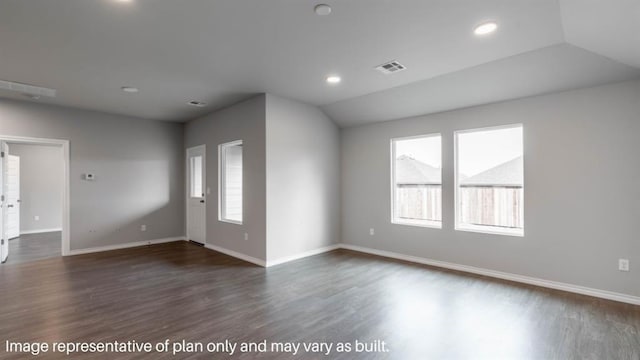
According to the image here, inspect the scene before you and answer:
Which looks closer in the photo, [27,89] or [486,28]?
[486,28]

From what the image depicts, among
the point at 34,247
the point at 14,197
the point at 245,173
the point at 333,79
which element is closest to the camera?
the point at 333,79

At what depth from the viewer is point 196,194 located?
22.2ft

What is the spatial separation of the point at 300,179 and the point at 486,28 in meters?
3.46

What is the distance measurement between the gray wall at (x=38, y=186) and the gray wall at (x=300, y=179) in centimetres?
648

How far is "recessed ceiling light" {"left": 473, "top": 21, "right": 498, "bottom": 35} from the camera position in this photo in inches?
104

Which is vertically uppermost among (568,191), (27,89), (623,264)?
(27,89)

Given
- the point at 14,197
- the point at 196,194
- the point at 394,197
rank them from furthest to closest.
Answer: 1. the point at 196,194
2. the point at 14,197
3. the point at 394,197

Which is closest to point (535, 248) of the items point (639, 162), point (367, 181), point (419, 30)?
point (639, 162)

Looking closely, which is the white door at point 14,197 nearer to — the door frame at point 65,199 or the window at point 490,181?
the door frame at point 65,199

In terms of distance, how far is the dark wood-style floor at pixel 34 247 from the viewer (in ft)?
17.2

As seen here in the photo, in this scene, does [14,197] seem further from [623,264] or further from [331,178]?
[623,264]

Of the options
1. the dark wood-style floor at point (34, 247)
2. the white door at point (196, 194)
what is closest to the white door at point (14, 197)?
the dark wood-style floor at point (34, 247)

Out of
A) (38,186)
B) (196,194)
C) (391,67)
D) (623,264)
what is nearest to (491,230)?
(623,264)

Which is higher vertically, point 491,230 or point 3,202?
point 3,202
